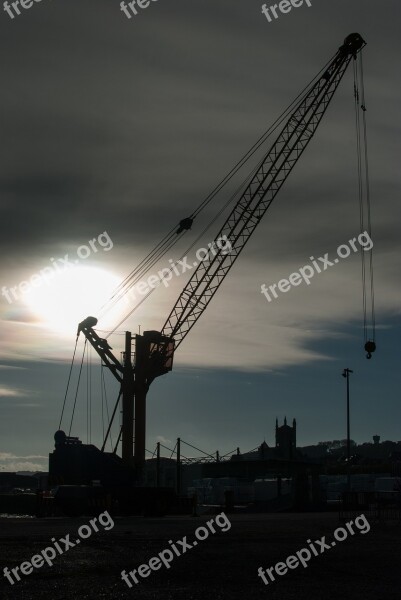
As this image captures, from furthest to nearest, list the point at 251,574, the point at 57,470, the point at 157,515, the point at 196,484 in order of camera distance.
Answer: the point at 196,484
the point at 57,470
the point at 157,515
the point at 251,574

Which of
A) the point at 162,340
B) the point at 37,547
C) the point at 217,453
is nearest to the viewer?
the point at 37,547

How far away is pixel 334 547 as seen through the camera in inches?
1342

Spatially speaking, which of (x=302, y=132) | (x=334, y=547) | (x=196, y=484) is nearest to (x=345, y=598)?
(x=334, y=547)

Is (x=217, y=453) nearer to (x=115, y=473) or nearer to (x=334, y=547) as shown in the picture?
(x=115, y=473)

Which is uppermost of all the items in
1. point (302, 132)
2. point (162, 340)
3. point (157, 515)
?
point (302, 132)

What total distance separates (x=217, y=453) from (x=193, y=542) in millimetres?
138311

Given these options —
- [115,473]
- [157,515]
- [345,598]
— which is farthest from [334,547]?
[115,473]

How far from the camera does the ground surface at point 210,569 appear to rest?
21281 millimetres

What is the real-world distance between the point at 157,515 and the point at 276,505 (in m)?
24.0

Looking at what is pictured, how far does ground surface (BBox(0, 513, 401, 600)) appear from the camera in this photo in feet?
69.8

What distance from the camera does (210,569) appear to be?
2633cm

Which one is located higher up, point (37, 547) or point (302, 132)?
point (302, 132)

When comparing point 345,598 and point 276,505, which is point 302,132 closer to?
point 276,505

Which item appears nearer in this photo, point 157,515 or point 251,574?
point 251,574
